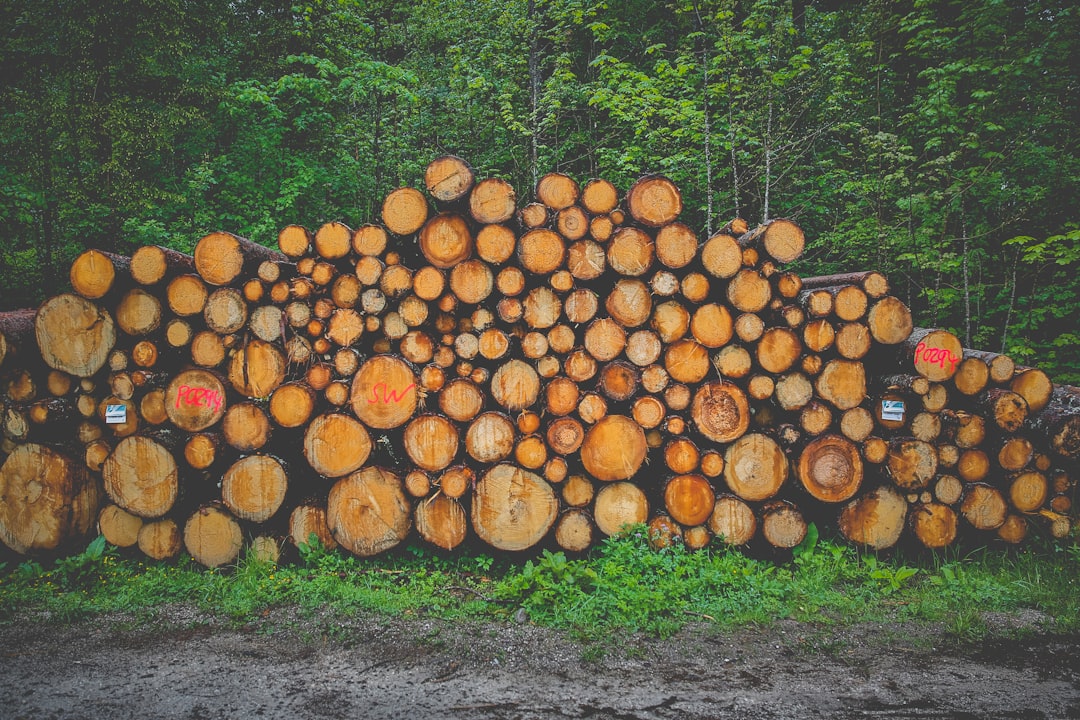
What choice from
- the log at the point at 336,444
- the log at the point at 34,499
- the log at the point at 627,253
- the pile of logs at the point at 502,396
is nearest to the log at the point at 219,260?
the pile of logs at the point at 502,396

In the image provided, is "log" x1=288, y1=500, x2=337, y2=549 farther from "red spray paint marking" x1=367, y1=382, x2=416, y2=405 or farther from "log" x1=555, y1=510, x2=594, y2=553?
"log" x1=555, y1=510, x2=594, y2=553

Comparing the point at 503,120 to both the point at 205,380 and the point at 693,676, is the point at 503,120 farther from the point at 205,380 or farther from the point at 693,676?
the point at 693,676

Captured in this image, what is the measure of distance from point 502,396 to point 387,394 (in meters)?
0.85

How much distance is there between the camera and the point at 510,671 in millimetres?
2941

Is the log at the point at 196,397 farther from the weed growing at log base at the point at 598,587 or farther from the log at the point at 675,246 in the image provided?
the log at the point at 675,246

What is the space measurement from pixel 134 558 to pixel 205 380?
1.54 meters

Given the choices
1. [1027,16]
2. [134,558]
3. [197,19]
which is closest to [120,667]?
[134,558]

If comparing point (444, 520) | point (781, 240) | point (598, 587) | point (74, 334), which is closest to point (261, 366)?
point (74, 334)

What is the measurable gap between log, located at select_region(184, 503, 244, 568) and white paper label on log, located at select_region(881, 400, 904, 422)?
16.6 feet

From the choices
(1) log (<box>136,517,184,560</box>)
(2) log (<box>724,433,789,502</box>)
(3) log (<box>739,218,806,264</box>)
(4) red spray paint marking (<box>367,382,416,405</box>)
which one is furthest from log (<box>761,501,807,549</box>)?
(1) log (<box>136,517,184,560</box>)

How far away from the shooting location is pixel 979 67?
22.4 ft

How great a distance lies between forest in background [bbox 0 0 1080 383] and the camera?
7.20 m

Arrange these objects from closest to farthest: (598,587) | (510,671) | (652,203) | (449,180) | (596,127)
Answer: (510,671)
(598,587)
(449,180)
(652,203)
(596,127)

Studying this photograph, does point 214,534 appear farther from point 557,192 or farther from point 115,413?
point 557,192
